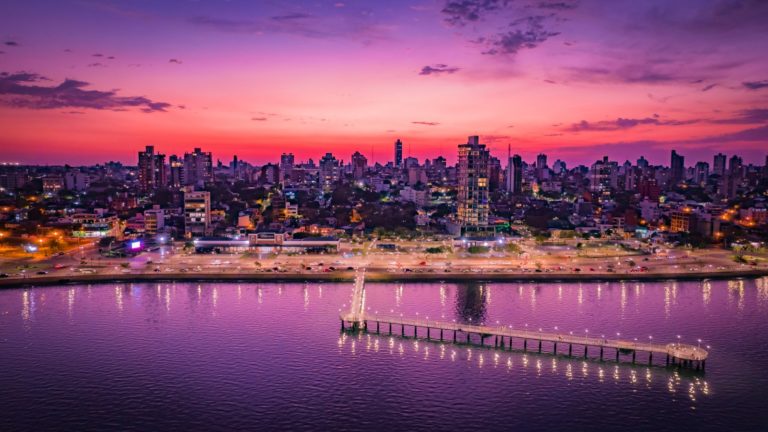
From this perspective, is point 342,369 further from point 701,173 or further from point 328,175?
point 701,173

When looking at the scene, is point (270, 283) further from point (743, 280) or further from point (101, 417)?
point (743, 280)

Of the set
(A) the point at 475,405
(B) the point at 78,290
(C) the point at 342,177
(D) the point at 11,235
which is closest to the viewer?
(A) the point at 475,405

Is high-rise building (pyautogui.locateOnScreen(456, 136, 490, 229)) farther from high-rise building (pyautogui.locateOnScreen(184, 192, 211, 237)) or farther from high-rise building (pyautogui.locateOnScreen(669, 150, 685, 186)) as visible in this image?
high-rise building (pyautogui.locateOnScreen(669, 150, 685, 186))

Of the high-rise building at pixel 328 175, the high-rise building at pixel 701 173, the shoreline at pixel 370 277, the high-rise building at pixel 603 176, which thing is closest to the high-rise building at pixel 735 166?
the high-rise building at pixel 701 173

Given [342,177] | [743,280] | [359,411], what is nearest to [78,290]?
[359,411]

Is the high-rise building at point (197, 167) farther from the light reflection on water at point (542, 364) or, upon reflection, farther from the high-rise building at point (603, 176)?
the light reflection on water at point (542, 364)

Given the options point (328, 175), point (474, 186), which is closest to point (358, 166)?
point (328, 175)
